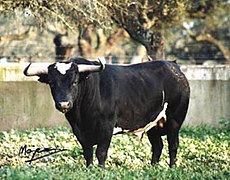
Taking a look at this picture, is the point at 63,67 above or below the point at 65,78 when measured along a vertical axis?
above

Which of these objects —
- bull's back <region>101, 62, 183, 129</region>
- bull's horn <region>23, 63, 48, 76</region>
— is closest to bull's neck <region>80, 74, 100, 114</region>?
bull's back <region>101, 62, 183, 129</region>

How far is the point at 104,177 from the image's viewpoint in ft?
23.3

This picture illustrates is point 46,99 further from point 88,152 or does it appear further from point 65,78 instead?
point 65,78

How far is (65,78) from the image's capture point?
8.67 metres

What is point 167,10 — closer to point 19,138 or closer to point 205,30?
point 19,138

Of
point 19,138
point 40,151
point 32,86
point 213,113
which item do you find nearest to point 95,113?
point 40,151

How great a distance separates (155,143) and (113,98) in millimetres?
1732

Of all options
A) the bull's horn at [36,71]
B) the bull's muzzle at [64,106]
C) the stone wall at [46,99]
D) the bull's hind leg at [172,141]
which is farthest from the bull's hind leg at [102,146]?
the stone wall at [46,99]

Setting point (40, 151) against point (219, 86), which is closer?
point (40, 151)

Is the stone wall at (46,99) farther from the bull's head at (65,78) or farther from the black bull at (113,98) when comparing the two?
the bull's head at (65,78)

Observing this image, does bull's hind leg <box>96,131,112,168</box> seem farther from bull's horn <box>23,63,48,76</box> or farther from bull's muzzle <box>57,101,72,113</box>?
bull's horn <box>23,63,48,76</box>

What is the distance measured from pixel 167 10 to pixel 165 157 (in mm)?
6632

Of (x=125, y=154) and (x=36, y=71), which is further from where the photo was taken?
(x=125, y=154)
